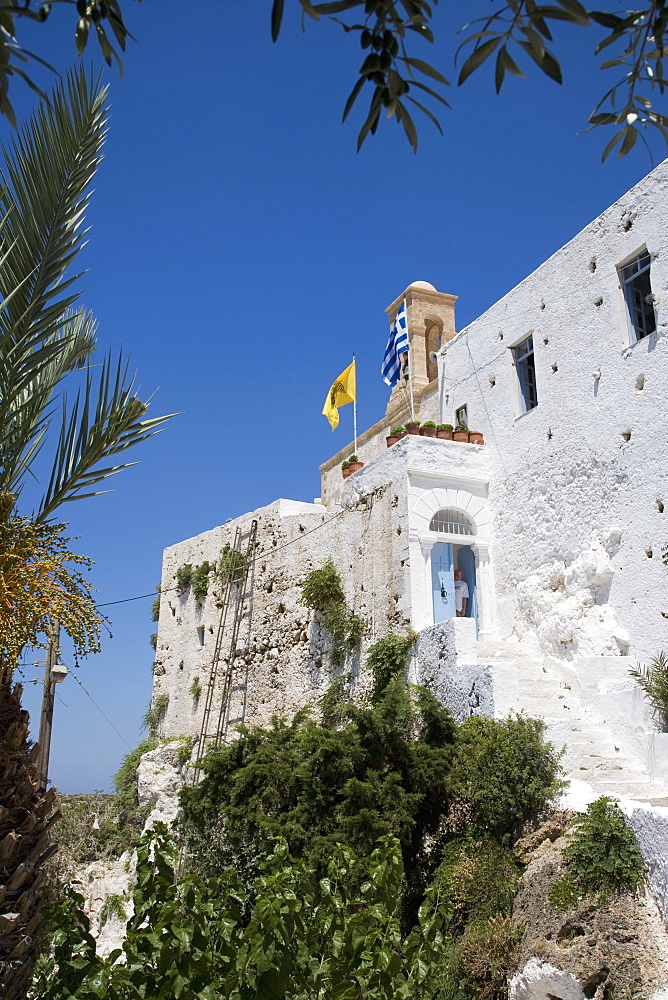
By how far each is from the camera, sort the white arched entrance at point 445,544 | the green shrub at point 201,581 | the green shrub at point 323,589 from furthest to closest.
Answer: the green shrub at point 201,581 → the green shrub at point 323,589 → the white arched entrance at point 445,544

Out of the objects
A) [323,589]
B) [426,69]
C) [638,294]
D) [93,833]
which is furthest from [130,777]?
[426,69]

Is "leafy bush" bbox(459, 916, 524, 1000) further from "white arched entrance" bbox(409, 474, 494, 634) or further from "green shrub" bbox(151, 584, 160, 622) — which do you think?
"green shrub" bbox(151, 584, 160, 622)

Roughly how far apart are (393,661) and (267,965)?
894 centimetres

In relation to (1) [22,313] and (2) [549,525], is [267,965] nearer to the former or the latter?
(1) [22,313]

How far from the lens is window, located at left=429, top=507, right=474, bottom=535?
14391 mm

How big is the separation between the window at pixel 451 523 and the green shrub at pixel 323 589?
222 cm

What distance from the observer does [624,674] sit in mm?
11219

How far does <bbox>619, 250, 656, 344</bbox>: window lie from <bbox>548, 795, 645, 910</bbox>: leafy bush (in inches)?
272

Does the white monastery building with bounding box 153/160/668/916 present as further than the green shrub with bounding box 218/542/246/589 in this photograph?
No

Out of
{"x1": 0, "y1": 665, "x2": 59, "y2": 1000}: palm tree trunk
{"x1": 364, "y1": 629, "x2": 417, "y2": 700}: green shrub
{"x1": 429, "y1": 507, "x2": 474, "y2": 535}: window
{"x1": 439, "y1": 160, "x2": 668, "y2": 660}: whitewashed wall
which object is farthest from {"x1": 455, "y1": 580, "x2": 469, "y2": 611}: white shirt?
{"x1": 0, "y1": 665, "x2": 59, "y2": 1000}: palm tree trunk

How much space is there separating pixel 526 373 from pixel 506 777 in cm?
756

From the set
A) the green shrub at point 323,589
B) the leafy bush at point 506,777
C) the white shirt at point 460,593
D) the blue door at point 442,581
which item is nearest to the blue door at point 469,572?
the white shirt at point 460,593

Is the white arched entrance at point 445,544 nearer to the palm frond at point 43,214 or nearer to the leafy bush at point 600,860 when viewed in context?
the leafy bush at point 600,860

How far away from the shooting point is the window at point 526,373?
14.5m
